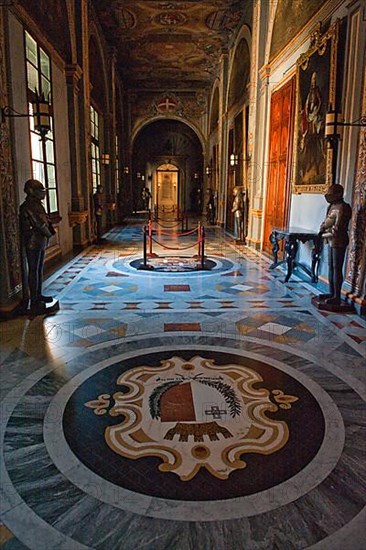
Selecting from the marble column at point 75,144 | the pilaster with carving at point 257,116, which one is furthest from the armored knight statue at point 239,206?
the marble column at point 75,144

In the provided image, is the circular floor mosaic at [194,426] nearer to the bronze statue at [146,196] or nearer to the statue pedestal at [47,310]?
the statue pedestal at [47,310]

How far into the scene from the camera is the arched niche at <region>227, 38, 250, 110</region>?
1193 cm

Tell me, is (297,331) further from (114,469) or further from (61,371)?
(114,469)

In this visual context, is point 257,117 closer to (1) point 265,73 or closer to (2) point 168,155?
(1) point 265,73

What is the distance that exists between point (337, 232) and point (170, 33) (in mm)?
12294

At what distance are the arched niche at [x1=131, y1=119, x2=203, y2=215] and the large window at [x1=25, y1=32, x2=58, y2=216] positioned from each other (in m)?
18.2

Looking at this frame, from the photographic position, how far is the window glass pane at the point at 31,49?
650 cm

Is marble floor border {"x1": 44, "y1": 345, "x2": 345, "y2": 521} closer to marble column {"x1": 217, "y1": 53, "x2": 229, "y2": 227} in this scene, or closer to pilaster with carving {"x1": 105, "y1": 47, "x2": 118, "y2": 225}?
marble column {"x1": 217, "y1": 53, "x2": 229, "y2": 227}

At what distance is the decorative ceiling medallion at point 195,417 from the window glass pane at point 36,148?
15.9 ft

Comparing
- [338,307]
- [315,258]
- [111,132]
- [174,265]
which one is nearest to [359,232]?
[338,307]

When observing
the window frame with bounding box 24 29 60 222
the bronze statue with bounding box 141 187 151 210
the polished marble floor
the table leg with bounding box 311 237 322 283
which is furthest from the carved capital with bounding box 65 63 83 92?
the bronze statue with bounding box 141 187 151 210

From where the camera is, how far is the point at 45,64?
7.60 m

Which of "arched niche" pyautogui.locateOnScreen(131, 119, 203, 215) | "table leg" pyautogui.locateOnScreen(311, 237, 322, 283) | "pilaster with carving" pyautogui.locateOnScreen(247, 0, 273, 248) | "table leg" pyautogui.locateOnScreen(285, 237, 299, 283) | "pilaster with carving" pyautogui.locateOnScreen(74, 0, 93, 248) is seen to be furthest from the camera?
"arched niche" pyautogui.locateOnScreen(131, 119, 203, 215)

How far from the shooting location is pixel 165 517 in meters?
1.86
